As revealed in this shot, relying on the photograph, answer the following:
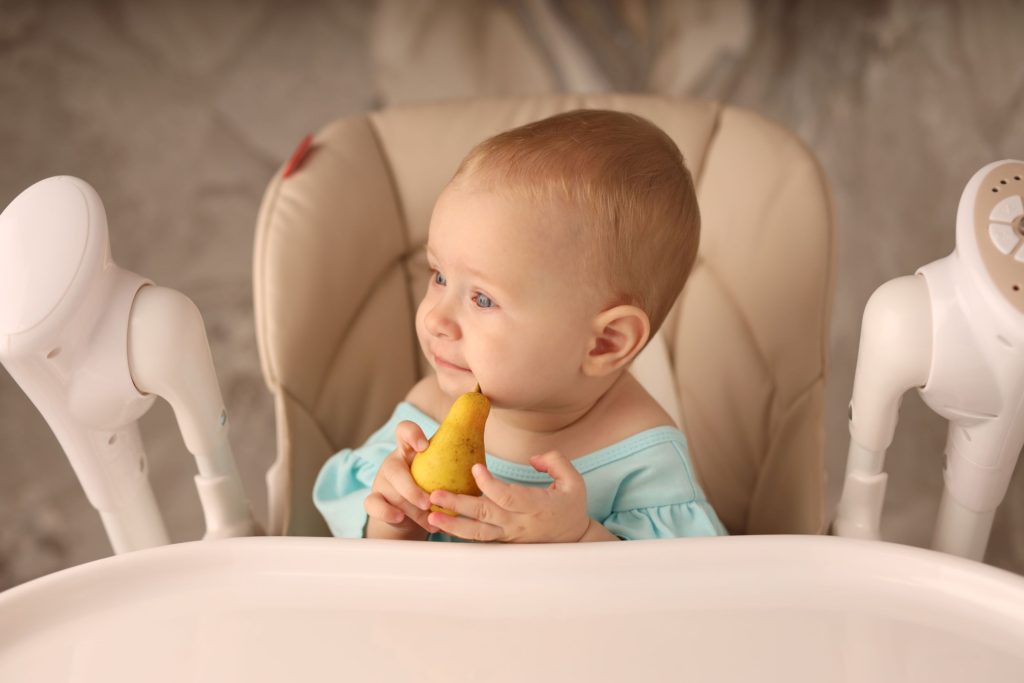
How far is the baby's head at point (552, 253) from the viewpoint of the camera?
0.82 meters

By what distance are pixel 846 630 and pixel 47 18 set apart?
2.28 meters

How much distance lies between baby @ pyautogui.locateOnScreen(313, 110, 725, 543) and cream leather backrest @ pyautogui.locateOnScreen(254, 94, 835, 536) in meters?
0.21

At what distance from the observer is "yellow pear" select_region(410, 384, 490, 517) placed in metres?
0.77

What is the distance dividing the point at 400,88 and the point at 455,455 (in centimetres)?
176

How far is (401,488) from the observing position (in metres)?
0.79

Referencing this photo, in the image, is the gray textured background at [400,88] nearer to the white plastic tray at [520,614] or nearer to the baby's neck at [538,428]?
the baby's neck at [538,428]

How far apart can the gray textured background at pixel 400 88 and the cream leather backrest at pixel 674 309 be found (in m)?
0.89

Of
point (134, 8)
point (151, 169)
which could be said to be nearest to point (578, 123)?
point (151, 169)

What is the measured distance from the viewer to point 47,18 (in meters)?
2.37

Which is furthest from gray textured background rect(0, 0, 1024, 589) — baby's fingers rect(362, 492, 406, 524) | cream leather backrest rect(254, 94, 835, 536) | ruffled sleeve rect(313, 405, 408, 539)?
baby's fingers rect(362, 492, 406, 524)

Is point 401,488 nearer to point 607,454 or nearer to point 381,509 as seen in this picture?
point 381,509

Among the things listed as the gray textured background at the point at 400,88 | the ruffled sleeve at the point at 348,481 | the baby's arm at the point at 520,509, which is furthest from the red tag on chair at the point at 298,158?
the gray textured background at the point at 400,88

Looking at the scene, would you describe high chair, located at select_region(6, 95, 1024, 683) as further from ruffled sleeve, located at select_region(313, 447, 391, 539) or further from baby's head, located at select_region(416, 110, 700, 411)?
baby's head, located at select_region(416, 110, 700, 411)

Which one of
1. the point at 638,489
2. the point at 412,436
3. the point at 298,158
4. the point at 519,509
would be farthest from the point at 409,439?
the point at 298,158
